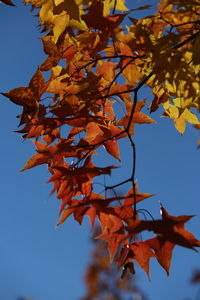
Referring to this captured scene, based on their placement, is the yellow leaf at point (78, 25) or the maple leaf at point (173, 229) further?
the yellow leaf at point (78, 25)

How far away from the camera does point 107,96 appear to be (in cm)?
103

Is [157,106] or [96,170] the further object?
[157,106]

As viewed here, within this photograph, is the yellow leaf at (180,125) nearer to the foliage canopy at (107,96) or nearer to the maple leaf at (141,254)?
the foliage canopy at (107,96)

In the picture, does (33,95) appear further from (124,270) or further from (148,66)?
(124,270)

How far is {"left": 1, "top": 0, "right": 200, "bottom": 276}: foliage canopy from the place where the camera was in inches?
34.6

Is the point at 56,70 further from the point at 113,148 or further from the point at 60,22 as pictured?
the point at 113,148

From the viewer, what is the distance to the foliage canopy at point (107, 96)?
0.88 m

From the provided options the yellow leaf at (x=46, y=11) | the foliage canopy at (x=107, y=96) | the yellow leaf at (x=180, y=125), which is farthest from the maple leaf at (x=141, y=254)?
the yellow leaf at (x=46, y=11)

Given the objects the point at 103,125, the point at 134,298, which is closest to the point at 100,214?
the point at 103,125

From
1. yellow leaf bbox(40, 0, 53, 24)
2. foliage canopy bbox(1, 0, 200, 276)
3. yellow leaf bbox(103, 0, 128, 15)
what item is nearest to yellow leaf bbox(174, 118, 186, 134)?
foliage canopy bbox(1, 0, 200, 276)

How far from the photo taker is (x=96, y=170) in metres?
0.93

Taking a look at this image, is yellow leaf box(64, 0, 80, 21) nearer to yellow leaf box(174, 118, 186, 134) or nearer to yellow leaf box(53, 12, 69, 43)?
yellow leaf box(53, 12, 69, 43)

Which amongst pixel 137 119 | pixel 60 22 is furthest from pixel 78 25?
pixel 137 119

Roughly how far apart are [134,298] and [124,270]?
5.58m
